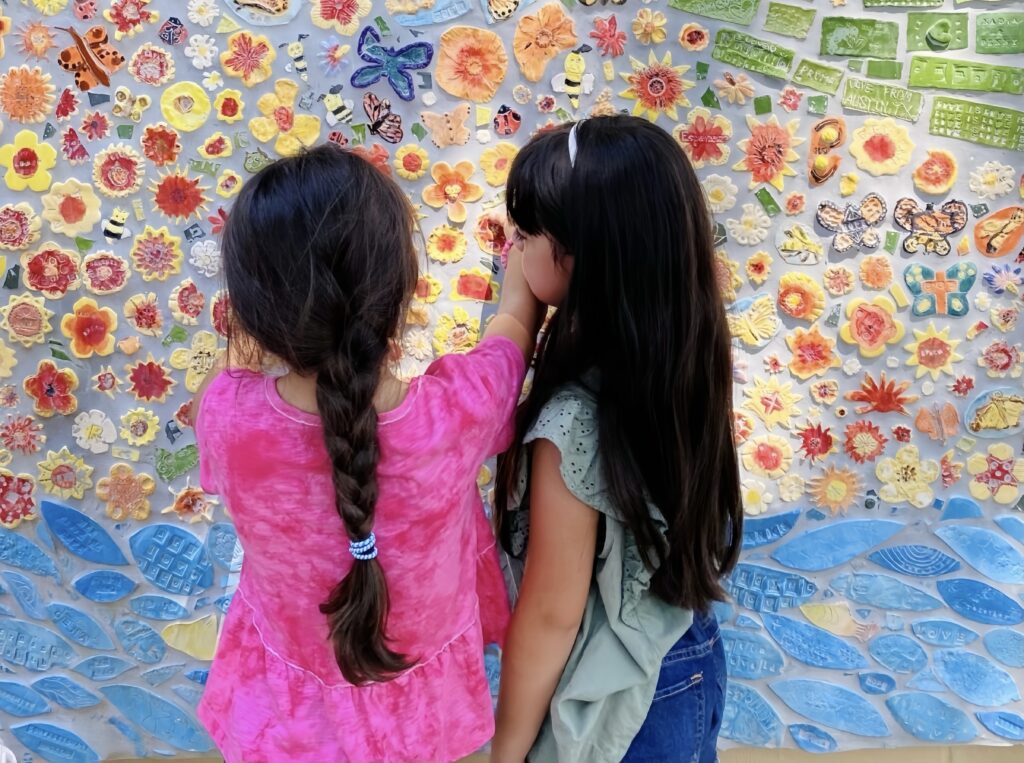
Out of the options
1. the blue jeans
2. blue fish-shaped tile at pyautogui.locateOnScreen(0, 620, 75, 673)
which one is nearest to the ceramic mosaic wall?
blue fish-shaped tile at pyautogui.locateOnScreen(0, 620, 75, 673)

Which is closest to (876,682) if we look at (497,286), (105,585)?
(497,286)

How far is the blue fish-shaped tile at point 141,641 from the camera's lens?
1.44 m

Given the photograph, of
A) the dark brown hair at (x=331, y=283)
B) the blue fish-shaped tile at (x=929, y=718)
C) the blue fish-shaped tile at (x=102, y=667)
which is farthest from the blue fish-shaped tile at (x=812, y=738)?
the blue fish-shaped tile at (x=102, y=667)

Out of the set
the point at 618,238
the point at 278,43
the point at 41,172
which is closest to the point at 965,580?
the point at 618,238

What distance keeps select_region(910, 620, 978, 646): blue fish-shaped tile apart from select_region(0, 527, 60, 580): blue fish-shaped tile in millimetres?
1532

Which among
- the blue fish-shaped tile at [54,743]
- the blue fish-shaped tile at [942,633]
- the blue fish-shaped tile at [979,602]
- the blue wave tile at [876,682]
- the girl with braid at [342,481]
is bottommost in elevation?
the blue fish-shaped tile at [54,743]

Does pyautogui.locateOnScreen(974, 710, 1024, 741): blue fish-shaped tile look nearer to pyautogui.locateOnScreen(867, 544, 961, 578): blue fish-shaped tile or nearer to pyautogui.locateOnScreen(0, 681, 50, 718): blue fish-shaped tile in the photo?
pyautogui.locateOnScreen(867, 544, 961, 578): blue fish-shaped tile

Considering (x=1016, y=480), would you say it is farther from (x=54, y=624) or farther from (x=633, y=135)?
(x=54, y=624)

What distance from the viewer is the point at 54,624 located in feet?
4.71

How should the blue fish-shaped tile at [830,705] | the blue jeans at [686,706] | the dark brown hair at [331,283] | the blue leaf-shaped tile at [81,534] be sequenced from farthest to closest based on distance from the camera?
the blue fish-shaped tile at [830,705] → the blue leaf-shaped tile at [81,534] → the blue jeans at [686,706] → the dark brown hair at [331,283]

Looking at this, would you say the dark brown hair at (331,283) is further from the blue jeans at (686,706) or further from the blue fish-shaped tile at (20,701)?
the blue fish-shaped tile at (20,701)

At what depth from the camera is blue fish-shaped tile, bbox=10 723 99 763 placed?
1483 mm

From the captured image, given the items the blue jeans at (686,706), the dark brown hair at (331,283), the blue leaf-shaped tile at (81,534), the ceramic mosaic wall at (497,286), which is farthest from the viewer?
the blue leaf-shaped tile at (81,534)

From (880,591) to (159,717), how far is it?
1.32 metres
